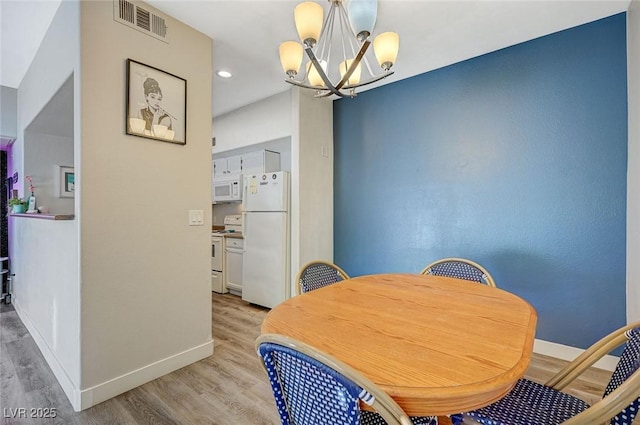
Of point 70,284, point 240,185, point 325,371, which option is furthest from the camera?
point 240,185

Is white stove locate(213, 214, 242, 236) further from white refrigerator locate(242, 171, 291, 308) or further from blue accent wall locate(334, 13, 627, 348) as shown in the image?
blue accent wall locate(334, 13, 627, 348)

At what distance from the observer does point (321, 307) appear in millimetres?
1270

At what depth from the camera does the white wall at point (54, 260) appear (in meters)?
1.74

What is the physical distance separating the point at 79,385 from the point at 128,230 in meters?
0.93

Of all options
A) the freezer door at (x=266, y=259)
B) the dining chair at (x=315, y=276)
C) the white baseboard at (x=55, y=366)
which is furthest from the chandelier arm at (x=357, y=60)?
the white baseboard at (x=55, y=366)

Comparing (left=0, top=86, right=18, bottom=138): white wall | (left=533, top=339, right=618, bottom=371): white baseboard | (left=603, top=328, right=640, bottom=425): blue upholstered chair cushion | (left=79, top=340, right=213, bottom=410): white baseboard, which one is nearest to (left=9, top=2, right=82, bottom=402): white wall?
(left=79, top=340, right=213, bottom=410): white baseboard

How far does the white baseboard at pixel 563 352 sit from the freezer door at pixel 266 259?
2.42 meters

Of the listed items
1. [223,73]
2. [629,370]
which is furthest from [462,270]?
[223,73]

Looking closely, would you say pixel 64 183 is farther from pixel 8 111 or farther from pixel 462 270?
pixel 462 270

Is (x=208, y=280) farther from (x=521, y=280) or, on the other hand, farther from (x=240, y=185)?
(x=521, y=280)

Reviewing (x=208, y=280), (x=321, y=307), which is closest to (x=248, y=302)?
(x=208, y=280)

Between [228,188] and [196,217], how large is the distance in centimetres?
212

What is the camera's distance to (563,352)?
2316 mm

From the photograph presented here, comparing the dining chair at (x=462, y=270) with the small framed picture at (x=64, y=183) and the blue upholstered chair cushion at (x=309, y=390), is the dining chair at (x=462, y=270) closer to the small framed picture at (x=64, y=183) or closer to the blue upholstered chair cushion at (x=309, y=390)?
the blue upholstered chair cushion at (x=309, y=390)
